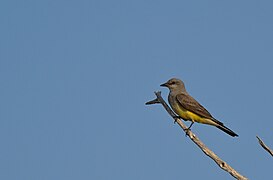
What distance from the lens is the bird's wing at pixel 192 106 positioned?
15.2m

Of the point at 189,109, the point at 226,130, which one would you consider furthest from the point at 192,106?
the point at 226,130

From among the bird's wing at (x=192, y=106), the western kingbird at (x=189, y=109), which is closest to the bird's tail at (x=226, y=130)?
the western kingbird at (x=189, y=109)

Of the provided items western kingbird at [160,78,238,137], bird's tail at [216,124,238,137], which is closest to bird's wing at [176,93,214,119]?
western kingbird at [160,78,238,137]

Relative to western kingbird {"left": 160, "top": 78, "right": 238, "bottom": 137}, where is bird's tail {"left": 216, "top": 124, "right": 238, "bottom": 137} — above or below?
below

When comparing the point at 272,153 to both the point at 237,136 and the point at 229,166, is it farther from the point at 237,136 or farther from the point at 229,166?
the point at 237,136

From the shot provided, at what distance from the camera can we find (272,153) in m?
8.85

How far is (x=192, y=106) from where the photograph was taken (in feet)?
50.6

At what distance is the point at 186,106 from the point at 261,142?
6.48 m

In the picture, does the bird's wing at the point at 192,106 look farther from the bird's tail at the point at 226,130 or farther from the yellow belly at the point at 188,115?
the bird's tail at the point at 226,130

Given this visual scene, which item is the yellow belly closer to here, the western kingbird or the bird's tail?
the western kingbird

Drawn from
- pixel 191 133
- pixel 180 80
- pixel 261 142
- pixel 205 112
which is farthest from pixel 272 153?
pixel 180 80

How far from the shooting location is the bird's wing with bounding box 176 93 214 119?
15.2 metres

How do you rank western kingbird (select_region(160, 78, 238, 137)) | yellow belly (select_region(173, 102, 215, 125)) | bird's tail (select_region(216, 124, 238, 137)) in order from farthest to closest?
yellow belly (select_region(173, 102, 215, 125))
western kingbird (select_region(160, 78, 238, 137))
bird's tail (select_region(216, 124, 238, 137))

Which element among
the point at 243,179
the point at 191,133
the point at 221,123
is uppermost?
the point at 221,123
